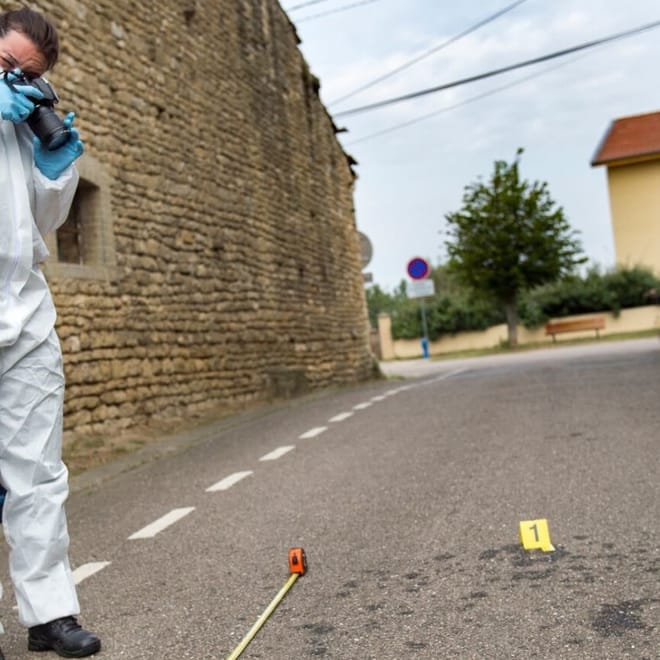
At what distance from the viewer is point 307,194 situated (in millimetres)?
19359

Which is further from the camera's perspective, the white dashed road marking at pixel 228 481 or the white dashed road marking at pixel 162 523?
the white dashed road marking at pixel 228 481

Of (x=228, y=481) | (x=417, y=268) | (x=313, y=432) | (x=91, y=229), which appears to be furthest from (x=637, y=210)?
(x=228, y=481)

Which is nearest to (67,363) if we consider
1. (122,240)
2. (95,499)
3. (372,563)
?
(122,240)

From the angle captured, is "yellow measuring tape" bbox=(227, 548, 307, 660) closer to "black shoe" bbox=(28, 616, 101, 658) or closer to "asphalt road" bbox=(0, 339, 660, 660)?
"asphalt road" bbox=(0, 339, 660, 660)

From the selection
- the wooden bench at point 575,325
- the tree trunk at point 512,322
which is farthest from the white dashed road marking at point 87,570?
the tree trunk at point 512,322

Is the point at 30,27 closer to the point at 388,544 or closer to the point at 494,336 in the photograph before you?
the point at 388,544

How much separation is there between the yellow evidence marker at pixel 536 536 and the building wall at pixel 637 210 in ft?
149

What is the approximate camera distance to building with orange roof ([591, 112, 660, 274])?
47.7 meters

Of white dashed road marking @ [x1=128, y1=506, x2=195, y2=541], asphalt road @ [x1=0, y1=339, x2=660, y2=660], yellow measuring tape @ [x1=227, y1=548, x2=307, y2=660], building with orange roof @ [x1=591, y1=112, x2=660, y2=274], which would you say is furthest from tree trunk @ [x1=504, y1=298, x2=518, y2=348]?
yellow measuring tape @ [x1=227, y1=548, x2=307, y2=660]

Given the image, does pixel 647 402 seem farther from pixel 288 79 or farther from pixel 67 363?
pixel 288 79

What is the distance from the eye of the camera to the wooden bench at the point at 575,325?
3938 centimetres

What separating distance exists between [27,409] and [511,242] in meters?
38.1

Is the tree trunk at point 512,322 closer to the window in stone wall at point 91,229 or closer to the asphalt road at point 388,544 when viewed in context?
the window in stone wall at point 91,229

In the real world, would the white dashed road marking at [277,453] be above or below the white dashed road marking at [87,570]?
above
